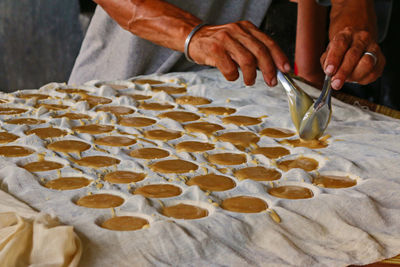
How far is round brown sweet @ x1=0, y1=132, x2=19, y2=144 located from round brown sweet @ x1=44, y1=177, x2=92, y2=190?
0.71 feet

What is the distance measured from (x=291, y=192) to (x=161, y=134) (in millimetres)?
344

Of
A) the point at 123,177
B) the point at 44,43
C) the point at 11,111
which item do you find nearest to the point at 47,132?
the point at 11,111

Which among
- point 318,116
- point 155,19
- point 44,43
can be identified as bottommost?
point 44,43

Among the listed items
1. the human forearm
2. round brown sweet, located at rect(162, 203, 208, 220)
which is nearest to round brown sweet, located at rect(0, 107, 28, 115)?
the human forearm

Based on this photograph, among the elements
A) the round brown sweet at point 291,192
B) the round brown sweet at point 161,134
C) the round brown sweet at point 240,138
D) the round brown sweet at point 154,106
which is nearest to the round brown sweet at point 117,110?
the round brown sweet at point 154,106

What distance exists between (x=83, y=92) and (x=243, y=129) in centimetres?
47

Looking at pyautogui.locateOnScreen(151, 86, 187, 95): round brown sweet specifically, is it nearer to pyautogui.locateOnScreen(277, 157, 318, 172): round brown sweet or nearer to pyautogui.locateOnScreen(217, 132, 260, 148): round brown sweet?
pyautogui.locateOnScreen(217, 132, 260, 148): round brown sweet

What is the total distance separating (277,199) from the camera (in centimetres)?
80

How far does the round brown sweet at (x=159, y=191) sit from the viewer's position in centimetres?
81

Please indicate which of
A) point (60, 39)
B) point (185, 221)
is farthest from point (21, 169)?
point (60, 39)

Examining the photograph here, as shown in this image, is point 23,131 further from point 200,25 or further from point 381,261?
point 381,261

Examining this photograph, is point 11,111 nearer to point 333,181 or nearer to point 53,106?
point 53,106

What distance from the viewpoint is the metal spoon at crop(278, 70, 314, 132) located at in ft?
3.53

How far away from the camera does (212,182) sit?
0.86 metres
